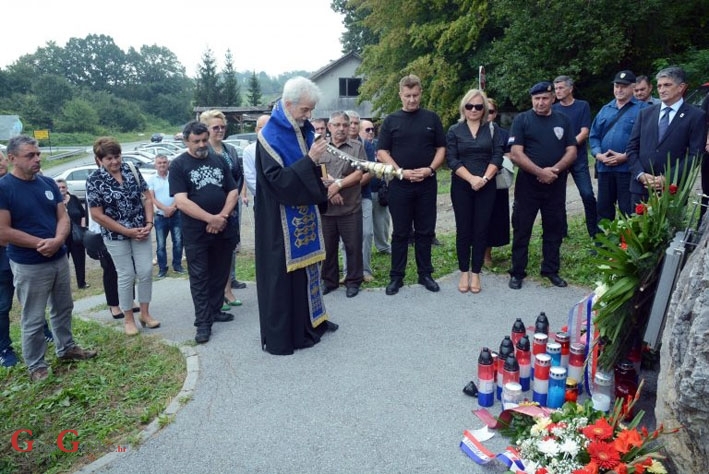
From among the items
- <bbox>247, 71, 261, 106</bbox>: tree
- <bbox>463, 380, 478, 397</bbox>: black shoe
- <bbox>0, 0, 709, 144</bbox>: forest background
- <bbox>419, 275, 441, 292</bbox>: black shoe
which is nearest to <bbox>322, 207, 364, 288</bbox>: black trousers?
<bbox>419, 275, 441, 292</bbox>: black shoe

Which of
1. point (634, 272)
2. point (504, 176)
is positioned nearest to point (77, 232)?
point (504, 176)

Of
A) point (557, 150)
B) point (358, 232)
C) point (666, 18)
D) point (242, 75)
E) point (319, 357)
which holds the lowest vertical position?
point (319, 357)

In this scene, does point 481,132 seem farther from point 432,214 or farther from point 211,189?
point 211,189

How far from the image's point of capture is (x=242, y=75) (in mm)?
181000

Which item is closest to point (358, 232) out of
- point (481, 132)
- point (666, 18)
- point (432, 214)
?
point (432, 214)

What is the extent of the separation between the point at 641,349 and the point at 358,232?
3.27m

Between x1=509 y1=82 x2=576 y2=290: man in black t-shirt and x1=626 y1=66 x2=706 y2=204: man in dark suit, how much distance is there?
2.28 feet

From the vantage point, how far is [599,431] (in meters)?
2.62

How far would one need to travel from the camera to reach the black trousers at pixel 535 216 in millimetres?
5746

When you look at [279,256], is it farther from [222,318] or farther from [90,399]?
[90,399]

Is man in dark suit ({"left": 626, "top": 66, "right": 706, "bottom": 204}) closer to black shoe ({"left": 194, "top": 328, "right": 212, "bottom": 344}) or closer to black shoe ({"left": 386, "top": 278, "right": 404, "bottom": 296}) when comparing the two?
black shoe ({"left": 386, "top": 278, "right": 404, "bottom": 296})

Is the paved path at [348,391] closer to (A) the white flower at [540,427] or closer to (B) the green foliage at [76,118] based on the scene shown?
(A) the white flower at [540,427]

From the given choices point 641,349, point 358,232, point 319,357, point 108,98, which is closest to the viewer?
point 641,349

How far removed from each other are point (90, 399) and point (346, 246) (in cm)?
308
